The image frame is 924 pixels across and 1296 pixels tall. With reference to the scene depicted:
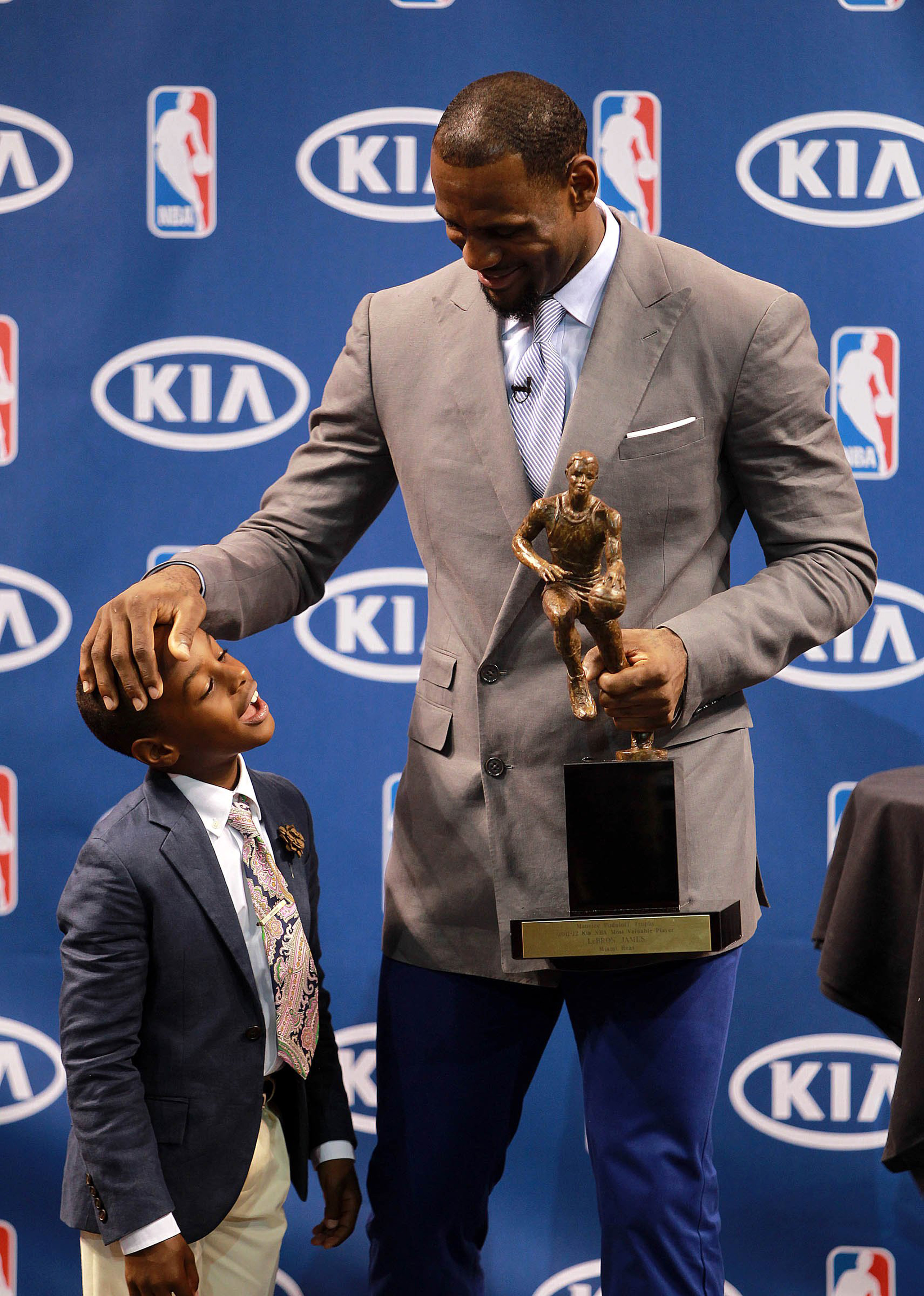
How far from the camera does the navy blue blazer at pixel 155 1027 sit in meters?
1.59

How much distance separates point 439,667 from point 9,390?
4.47 ft

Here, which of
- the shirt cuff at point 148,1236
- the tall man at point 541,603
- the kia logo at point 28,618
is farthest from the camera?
the kia logo at point 28,618

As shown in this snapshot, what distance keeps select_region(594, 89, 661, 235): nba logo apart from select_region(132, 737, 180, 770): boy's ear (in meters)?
1.44

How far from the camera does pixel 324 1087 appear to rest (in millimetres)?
1848

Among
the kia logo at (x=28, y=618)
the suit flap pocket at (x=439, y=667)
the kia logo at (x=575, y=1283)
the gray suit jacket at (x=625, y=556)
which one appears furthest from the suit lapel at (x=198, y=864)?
the kia logo at (x=575, y=1283)

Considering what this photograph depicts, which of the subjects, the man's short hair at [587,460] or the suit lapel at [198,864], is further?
the suit lapel at [198,864]

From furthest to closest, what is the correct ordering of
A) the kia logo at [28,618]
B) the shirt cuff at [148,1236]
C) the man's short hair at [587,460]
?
1. the kia logo at [28,618]
2. the shirt cuff at [148,1236]
3. the man's short hair at [587,460]

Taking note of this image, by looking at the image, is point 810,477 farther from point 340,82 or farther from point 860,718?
point 340,82

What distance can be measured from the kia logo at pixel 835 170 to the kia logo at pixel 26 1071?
2178 mm

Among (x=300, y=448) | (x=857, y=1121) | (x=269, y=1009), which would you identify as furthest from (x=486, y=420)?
(x=857, y=1121)

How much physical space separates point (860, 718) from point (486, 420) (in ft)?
4.36

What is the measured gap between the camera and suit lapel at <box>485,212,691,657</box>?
1477mm

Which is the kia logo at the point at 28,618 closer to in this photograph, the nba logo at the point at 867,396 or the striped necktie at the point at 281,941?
the striped necktie at the point at 281,941

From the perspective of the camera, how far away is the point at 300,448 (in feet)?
5.89
